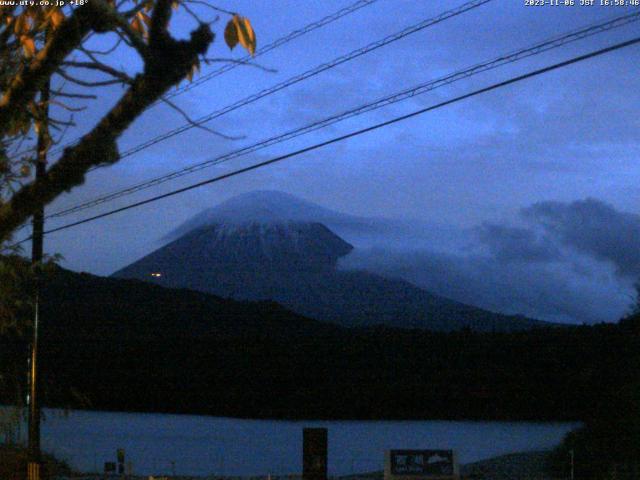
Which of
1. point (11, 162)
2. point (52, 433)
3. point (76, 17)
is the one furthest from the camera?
point (52, 433)

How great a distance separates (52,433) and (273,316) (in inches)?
1145

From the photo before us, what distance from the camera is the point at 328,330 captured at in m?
67.3

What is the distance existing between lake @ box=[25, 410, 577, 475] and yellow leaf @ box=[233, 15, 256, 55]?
926 inches

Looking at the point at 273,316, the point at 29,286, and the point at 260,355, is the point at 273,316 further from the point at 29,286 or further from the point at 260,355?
the point at 29,286

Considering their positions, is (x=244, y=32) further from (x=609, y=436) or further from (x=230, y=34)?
(x=609, y=436)

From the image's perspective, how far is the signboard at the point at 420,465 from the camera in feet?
61.3

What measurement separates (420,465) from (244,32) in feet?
45.2

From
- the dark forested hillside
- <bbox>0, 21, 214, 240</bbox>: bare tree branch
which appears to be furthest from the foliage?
<bbox>0, 21, 214, 240</bbox>: bare tree branch

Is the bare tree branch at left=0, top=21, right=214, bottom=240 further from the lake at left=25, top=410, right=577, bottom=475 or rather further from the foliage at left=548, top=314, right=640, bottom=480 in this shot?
the lake at left=25, top=410, right=577, bottom=475

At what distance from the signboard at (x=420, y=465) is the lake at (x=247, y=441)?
1142 cm

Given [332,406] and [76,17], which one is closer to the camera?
[76,17]

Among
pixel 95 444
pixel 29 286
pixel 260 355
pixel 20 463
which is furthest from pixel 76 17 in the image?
pixel 260 355

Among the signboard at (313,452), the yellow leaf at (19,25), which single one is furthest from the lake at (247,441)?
the yellow leaf at (19,25)

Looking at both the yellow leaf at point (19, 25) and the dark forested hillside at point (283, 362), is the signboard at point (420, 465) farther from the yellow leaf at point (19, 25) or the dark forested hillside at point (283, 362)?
the dark forested hillside at point (283, 362)
